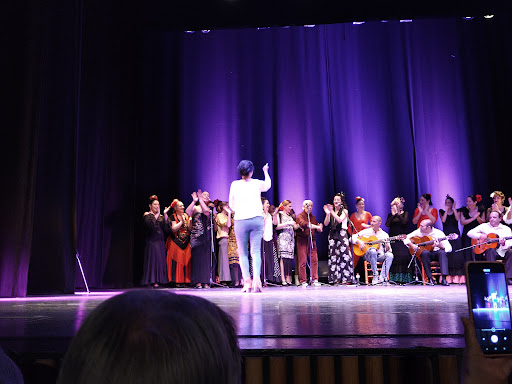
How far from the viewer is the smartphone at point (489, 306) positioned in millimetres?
1000

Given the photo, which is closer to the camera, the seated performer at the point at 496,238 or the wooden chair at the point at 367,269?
the seated performer at the point at 496,238

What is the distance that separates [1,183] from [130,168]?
11.3 ft

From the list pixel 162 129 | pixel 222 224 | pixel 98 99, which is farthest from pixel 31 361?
pixel 162 129

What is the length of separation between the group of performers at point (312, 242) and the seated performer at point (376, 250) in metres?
0.02

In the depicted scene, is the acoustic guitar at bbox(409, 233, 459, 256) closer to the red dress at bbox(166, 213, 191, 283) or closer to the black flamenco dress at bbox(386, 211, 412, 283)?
the black flamenco dress at bbox(386, 211, 412, 283)

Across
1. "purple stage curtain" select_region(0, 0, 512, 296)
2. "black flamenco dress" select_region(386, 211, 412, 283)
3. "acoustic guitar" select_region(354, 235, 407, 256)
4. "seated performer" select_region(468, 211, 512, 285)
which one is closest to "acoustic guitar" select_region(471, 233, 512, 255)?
"seated performer" select_region(468, 211, 512, 285)

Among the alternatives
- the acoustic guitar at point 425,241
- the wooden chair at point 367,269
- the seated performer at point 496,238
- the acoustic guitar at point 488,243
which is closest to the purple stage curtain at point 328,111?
the wooden chair at point 367,269

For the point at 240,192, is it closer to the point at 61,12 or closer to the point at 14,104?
the point at 14,104

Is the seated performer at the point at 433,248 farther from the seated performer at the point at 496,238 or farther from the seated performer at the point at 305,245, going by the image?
the seated performer at the point at 305,245

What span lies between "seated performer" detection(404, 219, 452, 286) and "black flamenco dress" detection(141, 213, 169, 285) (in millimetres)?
4076

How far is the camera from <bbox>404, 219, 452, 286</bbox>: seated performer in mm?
8102

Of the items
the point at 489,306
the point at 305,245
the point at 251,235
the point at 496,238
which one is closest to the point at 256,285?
Result: the point at 251,235

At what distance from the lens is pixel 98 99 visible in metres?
7.19

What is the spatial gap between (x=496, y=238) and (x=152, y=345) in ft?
26.5
